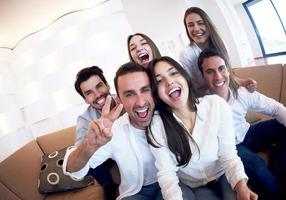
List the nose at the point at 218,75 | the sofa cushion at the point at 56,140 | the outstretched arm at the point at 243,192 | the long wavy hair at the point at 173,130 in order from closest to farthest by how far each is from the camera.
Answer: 1. the outstretched arm at the point at 243,192
2. the long wavy hair at the point at 173,130
3. the nose at the point at 218,75
4. the sofa cushion at the point at 56,140

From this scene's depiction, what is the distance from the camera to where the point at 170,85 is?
32.3 inches

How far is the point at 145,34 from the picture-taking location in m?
1.15

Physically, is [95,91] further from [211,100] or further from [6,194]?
[6,194]

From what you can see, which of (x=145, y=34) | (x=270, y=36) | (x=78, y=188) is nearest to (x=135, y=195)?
(x=78, y=188)

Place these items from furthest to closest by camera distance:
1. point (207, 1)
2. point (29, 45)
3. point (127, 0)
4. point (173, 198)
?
point (29, 45) < point (127, 0) < point (207, 1) < point (173, 198)

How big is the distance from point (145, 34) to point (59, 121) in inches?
32.6

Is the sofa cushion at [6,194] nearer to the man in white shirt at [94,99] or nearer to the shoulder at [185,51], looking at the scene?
the man in white shirt at [94,99]

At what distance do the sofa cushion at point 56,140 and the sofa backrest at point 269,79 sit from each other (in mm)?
1220

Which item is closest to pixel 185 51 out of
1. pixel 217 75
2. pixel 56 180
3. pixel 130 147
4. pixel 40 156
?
pixel 217 75

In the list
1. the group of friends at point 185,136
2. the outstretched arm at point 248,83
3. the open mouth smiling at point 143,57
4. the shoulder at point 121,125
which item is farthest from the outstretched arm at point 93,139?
the outstretched arm at point 248,83

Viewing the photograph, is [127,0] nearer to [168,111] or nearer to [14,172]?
[168,111]

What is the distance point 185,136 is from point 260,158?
1.12 feet

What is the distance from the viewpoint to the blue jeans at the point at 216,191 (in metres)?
Answer: 0.82

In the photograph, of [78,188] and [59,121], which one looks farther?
[59,121]
